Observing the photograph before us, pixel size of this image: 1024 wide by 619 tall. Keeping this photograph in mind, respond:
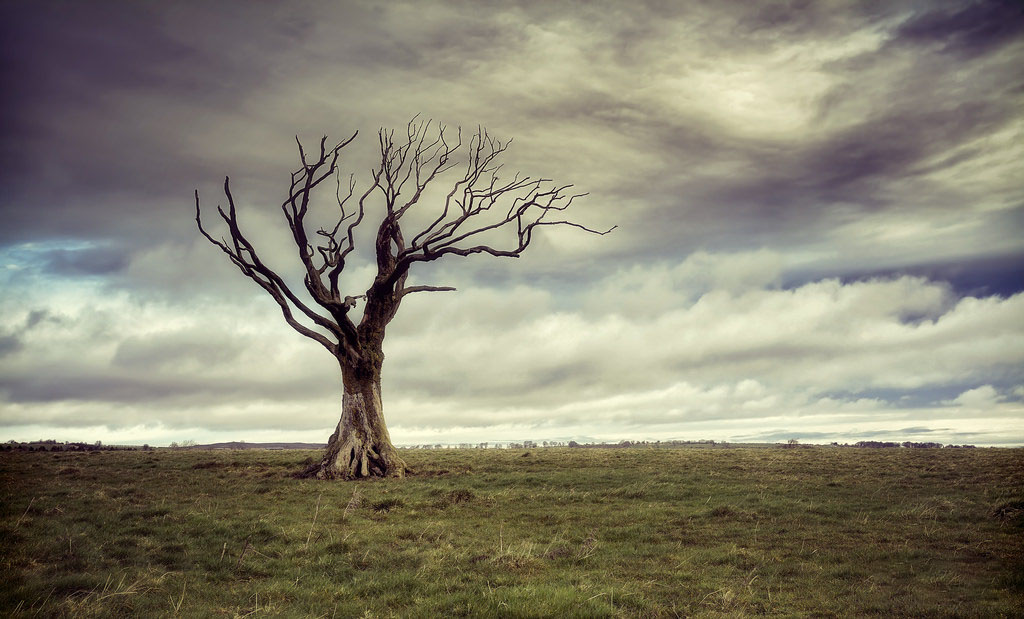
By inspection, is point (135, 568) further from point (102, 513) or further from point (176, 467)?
point (176, 467)

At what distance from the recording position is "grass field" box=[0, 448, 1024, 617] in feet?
30.4

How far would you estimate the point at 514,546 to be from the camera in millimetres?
12758

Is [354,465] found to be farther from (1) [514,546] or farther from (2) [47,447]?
(2) [47,447]

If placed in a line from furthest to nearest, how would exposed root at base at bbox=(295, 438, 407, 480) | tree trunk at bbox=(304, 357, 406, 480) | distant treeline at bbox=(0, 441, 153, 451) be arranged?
distant treeline at bbox=(0, 441, 153, 451) → tree trunk at bbox=(304, 357, 406, 480) → exposed root at base at bbox=(295, 438, 407, 480)

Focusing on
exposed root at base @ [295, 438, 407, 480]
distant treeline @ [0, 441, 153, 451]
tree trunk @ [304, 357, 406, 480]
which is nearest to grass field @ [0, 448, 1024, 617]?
exposed root at base @ [295, 438, 407, 480]

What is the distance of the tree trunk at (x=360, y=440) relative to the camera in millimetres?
27328

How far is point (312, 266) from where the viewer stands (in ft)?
99.9

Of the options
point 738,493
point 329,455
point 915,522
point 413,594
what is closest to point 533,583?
point 413,594

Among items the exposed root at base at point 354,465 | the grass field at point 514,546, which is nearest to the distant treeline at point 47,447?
the grass field at point 514,546

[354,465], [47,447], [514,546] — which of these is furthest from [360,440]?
[47,447]

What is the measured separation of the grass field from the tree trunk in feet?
11.9

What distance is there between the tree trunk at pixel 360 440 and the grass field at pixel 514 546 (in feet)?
11.9

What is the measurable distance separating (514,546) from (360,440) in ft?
56.0

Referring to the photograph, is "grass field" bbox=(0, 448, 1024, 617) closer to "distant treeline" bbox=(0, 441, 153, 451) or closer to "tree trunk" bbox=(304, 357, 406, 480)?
"tree trunk" bbox=(304, 357, 406, 480)
